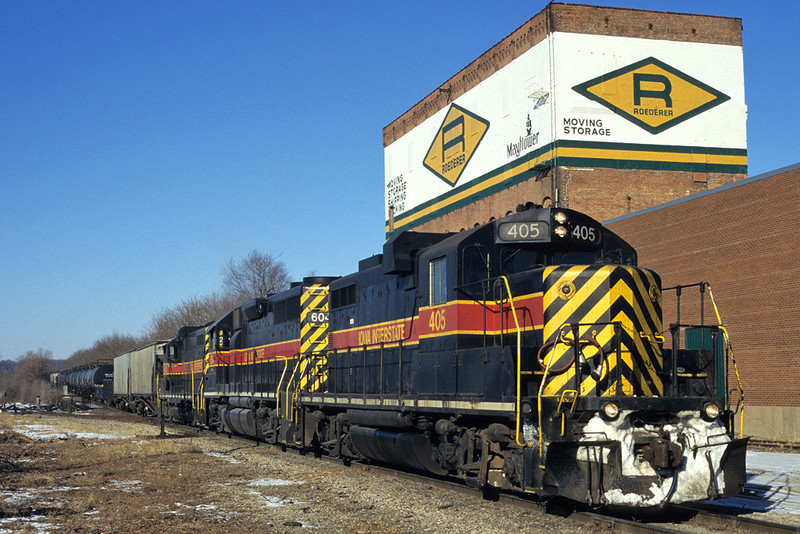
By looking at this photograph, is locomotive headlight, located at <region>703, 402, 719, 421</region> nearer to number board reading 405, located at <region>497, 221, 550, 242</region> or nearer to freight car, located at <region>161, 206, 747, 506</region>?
freight car, located at <region>161, 206, 747, 506</region>

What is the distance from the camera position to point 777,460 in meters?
14.9

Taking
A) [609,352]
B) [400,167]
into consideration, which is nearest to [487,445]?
[609,352]

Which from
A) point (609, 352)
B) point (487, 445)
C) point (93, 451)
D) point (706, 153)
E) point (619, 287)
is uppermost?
point (706, 153)

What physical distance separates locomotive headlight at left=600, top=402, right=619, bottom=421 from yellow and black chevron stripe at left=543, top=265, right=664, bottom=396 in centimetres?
61

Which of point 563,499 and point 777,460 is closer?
point 563,499

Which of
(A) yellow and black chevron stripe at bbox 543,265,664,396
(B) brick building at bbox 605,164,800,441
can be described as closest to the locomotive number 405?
(A) yellow and black chevron stripe at bbox 543,265,664,396

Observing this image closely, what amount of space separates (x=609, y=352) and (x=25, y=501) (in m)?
7.54

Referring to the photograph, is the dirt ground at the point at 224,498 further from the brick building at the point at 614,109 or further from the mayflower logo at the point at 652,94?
the mayflower logo at the point at 652,94

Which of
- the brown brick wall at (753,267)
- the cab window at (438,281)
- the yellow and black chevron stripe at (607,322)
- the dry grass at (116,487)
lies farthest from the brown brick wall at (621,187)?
the yellow and black chevron stripe at (607,322)

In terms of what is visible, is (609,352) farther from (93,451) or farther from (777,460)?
(93,451)

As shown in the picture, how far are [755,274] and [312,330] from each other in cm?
1181

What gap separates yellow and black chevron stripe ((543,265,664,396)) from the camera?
8688 mm

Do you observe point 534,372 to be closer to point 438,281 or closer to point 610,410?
point 610,410

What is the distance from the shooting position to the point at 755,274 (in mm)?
20578
